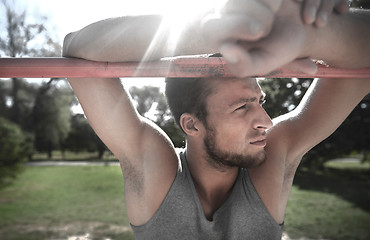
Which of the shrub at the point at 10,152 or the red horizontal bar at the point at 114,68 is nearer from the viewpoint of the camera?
the red horizontal bar at the point at 114,68

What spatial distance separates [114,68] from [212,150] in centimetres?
72

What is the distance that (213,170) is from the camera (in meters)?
1.56

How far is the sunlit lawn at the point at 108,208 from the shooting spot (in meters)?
6.21

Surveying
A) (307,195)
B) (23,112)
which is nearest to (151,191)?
(307,195)

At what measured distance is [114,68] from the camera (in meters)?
0.94

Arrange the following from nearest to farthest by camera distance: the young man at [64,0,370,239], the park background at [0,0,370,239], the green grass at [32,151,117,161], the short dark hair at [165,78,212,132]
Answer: the young man at [64,0,370,239] < the short dark hair at [165,78,212,132] < the park background at [0,0,370,239] < the green grass at [32,151,117,161]

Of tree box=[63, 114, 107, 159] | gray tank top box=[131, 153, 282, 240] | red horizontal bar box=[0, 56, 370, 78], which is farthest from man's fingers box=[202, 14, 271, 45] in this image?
tree box=[63, 114, 107, 159]

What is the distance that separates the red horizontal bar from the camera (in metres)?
0.91

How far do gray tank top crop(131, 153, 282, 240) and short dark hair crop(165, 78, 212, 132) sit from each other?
11.9 inches

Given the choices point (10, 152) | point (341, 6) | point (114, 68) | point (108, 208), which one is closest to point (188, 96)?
point (114, 68)

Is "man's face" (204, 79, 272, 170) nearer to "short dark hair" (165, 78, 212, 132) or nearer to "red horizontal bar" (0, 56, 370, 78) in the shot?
"short dark hair" (165, 78, 212, 132)

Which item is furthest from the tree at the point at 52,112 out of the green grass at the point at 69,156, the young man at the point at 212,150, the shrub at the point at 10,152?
the young man at the point at 212,150

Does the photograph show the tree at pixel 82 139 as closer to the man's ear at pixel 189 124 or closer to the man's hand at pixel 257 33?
the man's ear at pixel 189 124

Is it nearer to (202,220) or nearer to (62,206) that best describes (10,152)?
(62,206)
